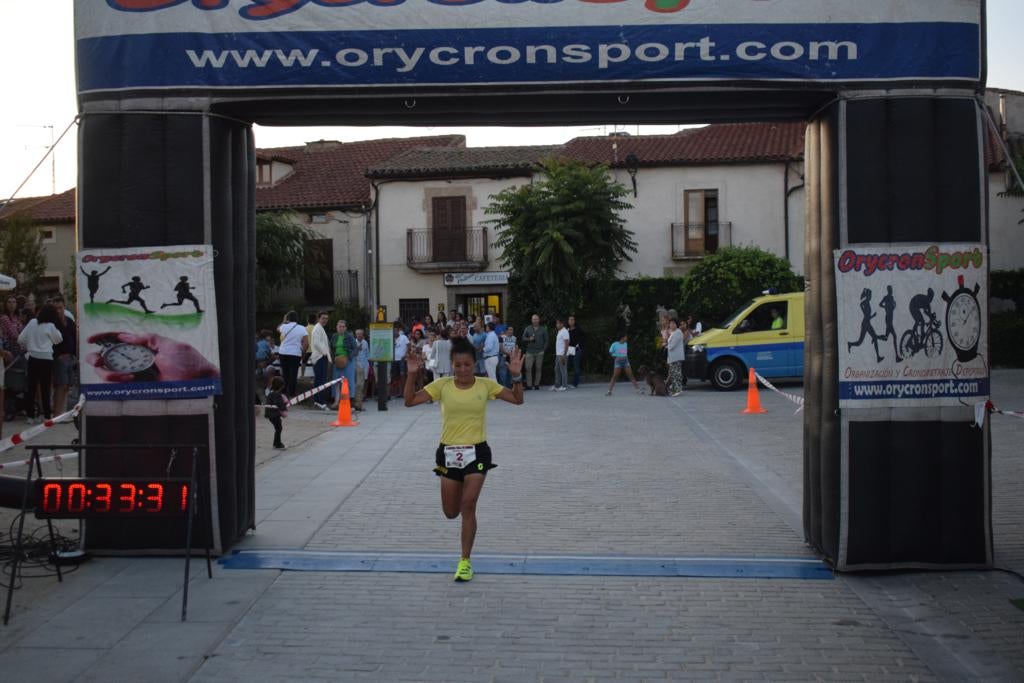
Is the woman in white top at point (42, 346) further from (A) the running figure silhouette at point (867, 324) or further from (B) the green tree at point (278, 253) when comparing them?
(B) the green tree at point (278, 253)

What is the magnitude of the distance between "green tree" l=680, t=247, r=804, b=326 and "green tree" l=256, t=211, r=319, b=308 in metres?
13.7

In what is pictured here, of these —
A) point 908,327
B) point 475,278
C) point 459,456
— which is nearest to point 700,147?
point 475,278

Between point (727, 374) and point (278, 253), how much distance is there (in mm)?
17000

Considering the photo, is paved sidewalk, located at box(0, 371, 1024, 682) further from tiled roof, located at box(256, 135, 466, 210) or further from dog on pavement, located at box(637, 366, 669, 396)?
tiled roof, located at box(256, 135, 466, 210)

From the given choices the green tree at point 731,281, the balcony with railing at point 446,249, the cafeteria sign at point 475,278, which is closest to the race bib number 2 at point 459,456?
the green tree at point 731,281

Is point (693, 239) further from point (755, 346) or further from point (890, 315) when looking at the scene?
point (890, 315)

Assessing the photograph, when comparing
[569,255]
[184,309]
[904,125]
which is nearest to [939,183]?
[904,125]

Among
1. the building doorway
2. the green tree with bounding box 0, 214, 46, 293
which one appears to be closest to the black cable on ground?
the building doorway

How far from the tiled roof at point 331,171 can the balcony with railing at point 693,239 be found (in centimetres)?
1079

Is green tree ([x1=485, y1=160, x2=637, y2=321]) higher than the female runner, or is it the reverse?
green tree ([x1=485, y1=160, x2=637, y2=321])

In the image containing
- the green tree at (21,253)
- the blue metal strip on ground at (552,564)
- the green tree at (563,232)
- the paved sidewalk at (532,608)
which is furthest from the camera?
the green tree at (21,253)

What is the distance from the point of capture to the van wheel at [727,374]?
75.1 ft

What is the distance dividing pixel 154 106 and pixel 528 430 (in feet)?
30.2

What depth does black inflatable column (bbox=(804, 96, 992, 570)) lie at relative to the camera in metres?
7.15
